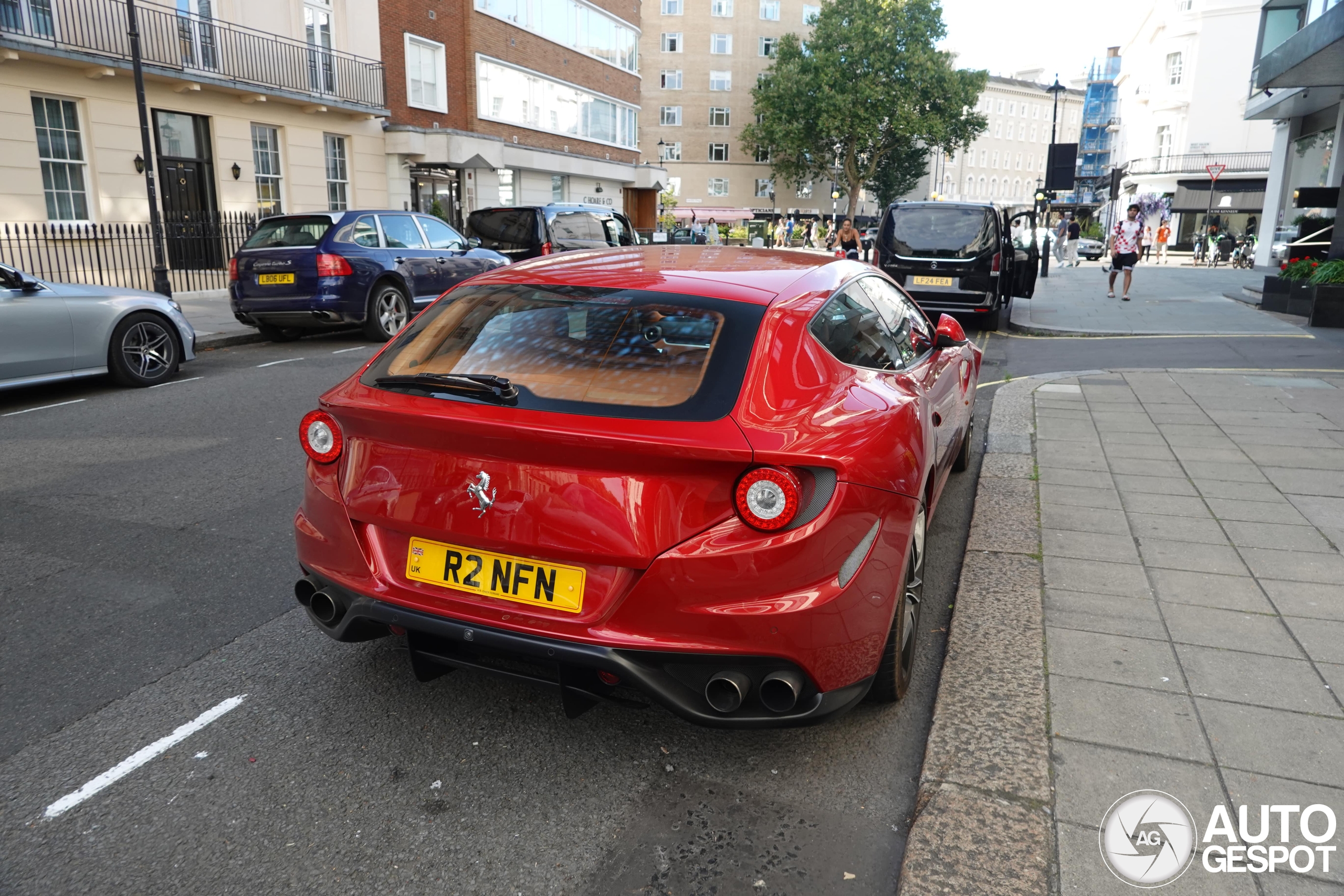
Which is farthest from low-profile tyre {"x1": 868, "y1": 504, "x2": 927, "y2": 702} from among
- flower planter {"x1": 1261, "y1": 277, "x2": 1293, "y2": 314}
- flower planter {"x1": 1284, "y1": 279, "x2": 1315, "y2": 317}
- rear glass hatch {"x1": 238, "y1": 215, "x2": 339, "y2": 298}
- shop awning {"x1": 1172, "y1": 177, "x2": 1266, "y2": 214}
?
shop awning {"x1": 1172, "y1": 177, "x2": 1266, "y2": 214}

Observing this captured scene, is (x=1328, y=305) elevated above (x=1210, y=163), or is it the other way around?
(x=1210, y=163)

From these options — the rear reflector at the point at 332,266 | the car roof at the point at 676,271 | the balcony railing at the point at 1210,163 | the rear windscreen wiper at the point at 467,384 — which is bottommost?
the rear reflector at the point at 332,266

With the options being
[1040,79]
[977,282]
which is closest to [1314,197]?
[977,282]

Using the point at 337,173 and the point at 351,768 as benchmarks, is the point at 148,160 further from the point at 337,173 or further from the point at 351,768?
the point at 351,768

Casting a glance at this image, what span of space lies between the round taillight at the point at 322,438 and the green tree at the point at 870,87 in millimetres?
61118

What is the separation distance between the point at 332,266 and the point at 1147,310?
13731 millimetres

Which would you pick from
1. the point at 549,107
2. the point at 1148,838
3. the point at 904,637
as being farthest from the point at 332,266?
the point at 549,107

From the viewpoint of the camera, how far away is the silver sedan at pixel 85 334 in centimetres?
812

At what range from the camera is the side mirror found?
453 cm

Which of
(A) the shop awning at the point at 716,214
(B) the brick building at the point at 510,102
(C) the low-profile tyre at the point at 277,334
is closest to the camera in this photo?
(C) the low-profile tyre at the point at 277,334

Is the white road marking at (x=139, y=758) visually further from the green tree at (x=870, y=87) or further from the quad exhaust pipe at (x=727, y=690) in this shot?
the green tree at (x=870, y=87)

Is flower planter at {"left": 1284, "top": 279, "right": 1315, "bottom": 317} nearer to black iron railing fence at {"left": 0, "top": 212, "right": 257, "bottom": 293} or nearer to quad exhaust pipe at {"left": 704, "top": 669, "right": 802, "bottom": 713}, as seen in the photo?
quad exhaust pipe at {"left": 704, "top": 669, "right": 802, "bottom": 713}

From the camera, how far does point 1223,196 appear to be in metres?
54.2

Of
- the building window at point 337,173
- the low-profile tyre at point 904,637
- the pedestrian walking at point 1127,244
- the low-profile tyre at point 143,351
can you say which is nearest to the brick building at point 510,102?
the building window at point 337,173
